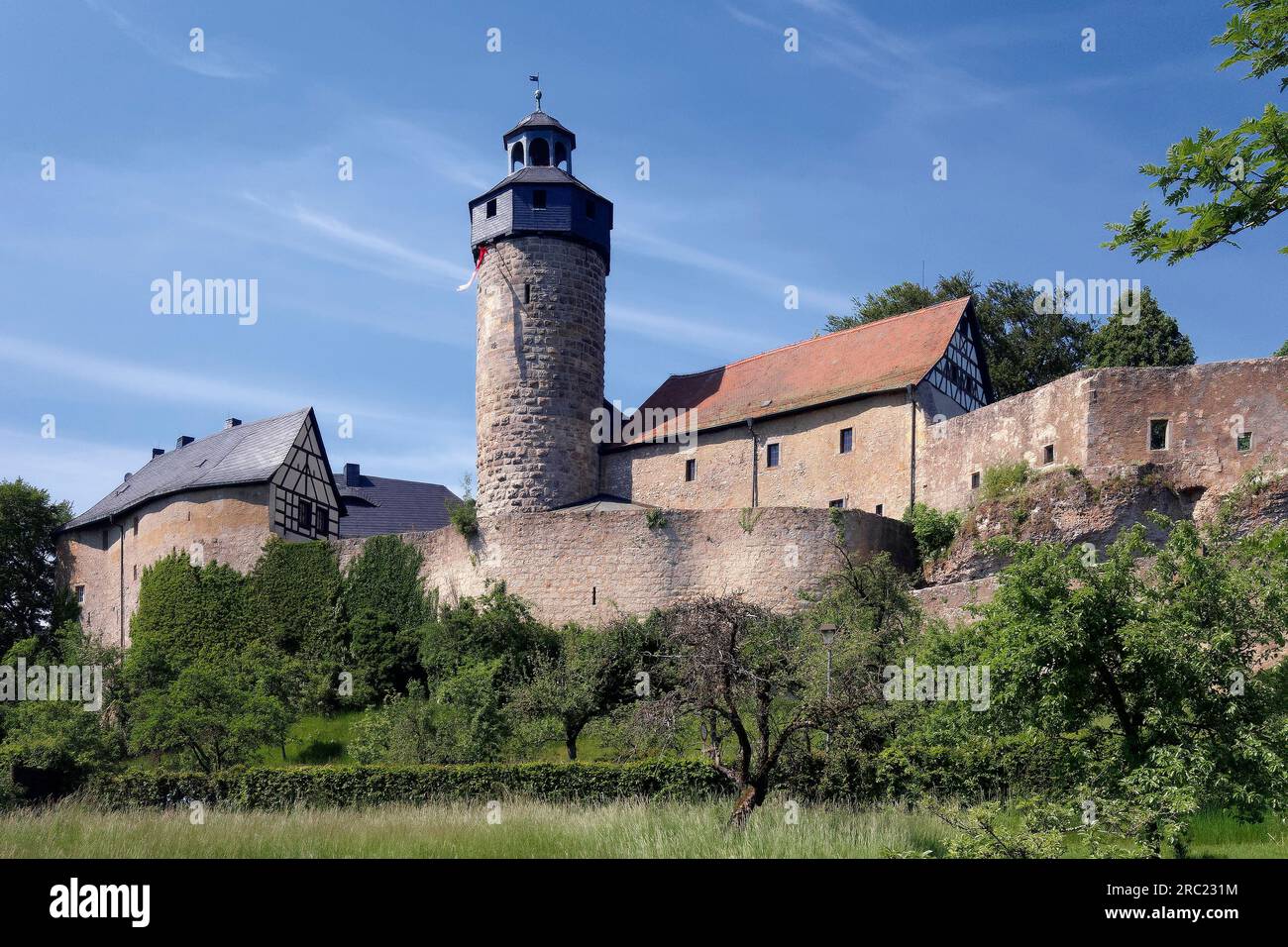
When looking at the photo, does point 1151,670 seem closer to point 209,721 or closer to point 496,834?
point 496,834

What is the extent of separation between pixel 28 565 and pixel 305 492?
8.93 m

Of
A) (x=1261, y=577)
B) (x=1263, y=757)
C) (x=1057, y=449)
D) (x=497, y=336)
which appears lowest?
(x=1263, y=757)

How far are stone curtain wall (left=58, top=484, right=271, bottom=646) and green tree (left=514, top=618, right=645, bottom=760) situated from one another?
934 cm

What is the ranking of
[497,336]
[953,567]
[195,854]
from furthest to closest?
[497,336] → [953,567] → [195,854]

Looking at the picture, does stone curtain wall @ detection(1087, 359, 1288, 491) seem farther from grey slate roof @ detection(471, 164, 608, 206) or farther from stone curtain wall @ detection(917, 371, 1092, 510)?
grey slate roof @ detection(471, 164, 608, 206)

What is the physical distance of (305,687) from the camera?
30.2m

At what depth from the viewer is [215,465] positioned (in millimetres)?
36188

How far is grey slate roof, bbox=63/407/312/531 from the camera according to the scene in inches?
1380

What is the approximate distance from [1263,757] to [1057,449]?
1574 cm

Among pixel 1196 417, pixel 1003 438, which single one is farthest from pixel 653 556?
pixel 1196 417

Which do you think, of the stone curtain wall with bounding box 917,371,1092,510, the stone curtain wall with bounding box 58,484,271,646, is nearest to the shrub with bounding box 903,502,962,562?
the stone curtain wall with bounding box 917,371,1092,510
